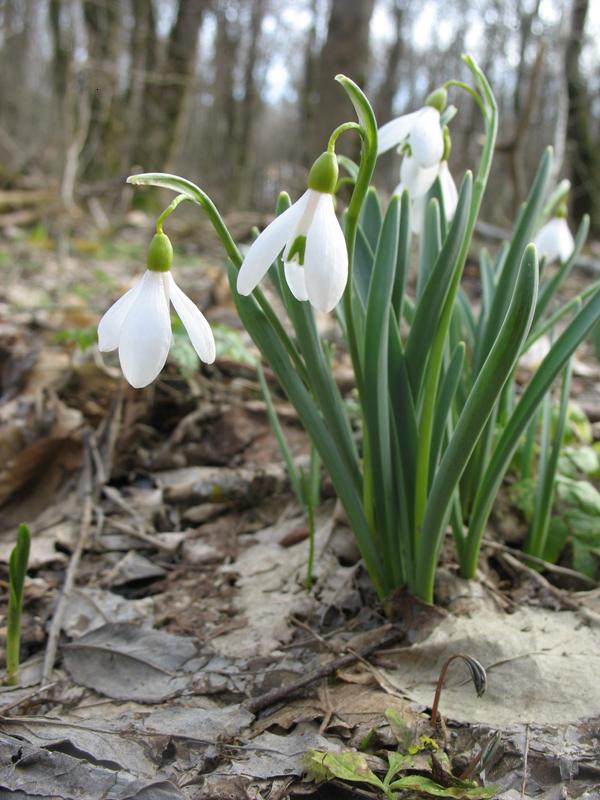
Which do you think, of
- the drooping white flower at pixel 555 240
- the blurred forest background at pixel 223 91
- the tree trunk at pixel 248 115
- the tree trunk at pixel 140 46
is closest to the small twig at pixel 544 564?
the drooping white flower at pixel 555 240

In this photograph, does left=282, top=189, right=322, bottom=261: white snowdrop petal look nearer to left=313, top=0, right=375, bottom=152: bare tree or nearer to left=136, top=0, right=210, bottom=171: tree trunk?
left=313, top=0, right=375, bottom=152: bare tree

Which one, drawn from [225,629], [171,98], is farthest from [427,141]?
[171,98]

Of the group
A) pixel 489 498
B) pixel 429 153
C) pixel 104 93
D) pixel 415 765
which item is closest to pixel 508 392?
pixel 489 498

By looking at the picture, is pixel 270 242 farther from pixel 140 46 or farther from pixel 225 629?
pixel 140 46

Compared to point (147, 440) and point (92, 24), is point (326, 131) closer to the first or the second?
point (147, 440)

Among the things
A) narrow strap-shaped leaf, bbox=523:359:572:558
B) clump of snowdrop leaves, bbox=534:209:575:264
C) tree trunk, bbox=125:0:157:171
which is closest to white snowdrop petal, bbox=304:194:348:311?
narrow strap-shaped leaf, bbox=523:359:572:558

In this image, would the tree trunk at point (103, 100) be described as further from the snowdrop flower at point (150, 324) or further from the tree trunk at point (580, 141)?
the snowdrop flower at point (150, 324)
